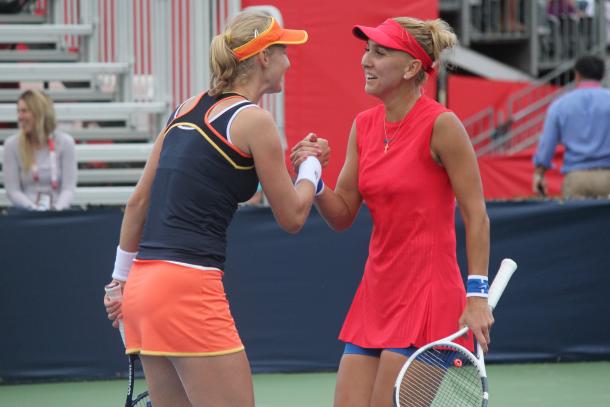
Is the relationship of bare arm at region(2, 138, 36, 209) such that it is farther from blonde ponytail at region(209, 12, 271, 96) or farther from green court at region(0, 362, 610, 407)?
blonde ponytail at region(209, 12, 271, 96)

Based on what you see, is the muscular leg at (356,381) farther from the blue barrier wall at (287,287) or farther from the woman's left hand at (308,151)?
the blue barrier wall at (287,287)

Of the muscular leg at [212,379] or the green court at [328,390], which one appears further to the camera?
the green court at [328,390]

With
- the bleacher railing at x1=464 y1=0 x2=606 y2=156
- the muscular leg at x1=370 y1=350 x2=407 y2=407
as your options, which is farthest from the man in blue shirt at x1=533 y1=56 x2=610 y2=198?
the bleacher railing at x1=464 y1=0 x2=606 y2=156

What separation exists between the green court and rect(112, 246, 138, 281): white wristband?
9.28 ft

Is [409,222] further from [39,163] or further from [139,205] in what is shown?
[39,163]

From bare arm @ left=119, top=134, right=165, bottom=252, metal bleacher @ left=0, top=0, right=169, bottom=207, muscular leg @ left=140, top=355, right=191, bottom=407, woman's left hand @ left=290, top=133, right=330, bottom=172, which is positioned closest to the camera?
muscular leg @ left=140, top=355, right=191, bottom=407

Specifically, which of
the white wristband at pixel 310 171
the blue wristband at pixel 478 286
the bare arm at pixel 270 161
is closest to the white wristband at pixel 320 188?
the white wristband at pixel 310 171

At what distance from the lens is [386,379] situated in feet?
12.3

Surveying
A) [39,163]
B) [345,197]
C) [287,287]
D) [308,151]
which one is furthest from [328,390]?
[308,151]

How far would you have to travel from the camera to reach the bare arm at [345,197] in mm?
4090

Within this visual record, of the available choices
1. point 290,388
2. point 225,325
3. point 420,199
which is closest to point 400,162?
point 420,199

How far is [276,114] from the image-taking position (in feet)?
31.0

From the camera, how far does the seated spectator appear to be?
8164mm

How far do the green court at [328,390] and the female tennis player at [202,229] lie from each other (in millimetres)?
3088
